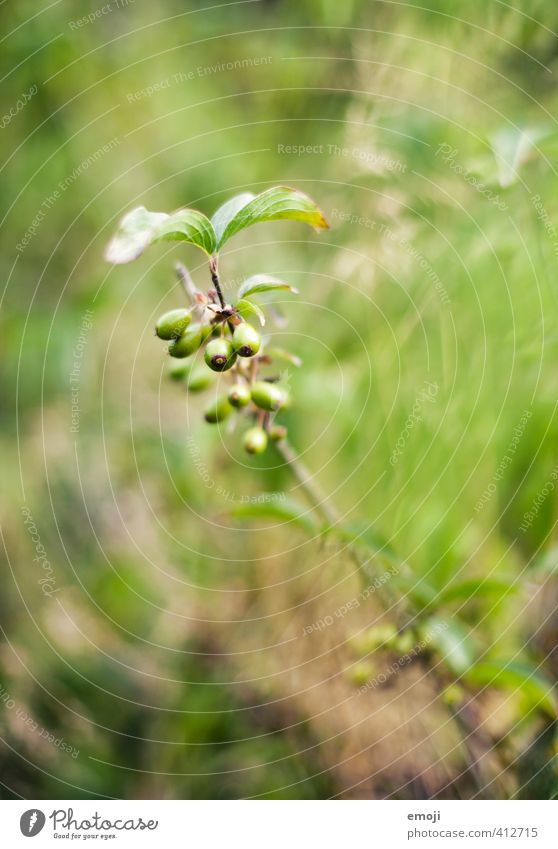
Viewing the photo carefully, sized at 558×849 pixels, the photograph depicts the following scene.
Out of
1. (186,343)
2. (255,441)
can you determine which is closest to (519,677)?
(255,441)

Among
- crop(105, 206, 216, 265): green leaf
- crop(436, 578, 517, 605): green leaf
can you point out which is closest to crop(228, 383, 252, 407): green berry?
crop(105, 206, 216, 265): green leaf

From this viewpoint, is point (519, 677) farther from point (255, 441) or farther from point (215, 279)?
point (215, 279)

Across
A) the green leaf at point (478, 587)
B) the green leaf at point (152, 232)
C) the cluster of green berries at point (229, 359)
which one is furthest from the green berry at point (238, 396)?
the green leaf at point (478, 587)

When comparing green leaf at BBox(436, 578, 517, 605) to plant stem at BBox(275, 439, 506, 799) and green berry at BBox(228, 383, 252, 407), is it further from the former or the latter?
green berry at BBox(228, 383, 252, 407)

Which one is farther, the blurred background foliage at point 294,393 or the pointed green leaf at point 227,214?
the blurred background foliage at point 294,393

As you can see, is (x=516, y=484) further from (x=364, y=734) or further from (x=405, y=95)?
(x=405, y=95)

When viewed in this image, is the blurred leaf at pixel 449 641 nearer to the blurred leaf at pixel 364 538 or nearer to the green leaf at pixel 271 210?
the blurred leaf at pixel 364 538
